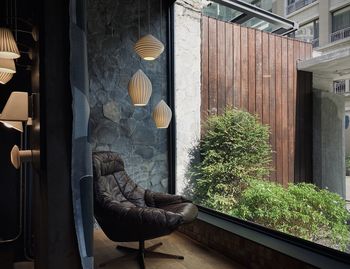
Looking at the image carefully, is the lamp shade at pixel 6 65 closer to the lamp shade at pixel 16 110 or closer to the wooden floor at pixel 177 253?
the lamp shade at pixel 16 110

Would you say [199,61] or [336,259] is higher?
[199,61]

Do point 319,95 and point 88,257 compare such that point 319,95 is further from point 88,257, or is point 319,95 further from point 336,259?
point 88,257

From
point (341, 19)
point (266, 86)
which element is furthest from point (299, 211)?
point (341, 19)

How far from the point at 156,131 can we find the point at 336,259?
2.48m

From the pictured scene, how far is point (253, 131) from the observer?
3547mm

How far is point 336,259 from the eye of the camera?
6.92ft

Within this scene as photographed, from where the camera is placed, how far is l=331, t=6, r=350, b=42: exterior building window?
7.20 ft

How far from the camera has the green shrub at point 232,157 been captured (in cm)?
350

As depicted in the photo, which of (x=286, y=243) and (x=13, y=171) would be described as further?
(x=13, y=171)

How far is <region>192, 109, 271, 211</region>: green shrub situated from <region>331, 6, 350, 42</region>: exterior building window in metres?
1.48

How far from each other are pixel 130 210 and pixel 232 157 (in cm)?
155

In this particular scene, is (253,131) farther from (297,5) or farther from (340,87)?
(297,5)

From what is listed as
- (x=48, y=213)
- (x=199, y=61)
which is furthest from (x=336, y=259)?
(x=199, y=61)

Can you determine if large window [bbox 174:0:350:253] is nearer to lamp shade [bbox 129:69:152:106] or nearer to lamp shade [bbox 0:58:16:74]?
lamp shade [bbox 129:69:152:106]
